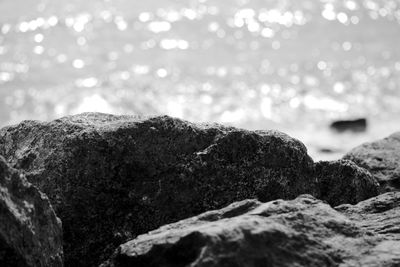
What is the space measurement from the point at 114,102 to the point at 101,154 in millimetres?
13441

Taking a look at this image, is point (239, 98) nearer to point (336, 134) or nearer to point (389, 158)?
point (336, 134)

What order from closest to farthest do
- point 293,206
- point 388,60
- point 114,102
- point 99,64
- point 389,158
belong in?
1. point 293,206
2. point 389,158
3. point 114,102
4. point 99,64
5. point 388,60

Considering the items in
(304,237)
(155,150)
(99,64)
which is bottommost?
(304,237)

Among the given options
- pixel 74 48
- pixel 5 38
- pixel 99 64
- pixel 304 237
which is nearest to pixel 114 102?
pixel 99 64

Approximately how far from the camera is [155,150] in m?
4.58

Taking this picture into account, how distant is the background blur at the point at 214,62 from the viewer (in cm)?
1766

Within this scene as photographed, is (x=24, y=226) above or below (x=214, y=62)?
below

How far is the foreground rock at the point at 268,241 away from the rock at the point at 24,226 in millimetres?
395

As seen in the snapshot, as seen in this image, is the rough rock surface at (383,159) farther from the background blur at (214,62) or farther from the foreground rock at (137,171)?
the background blur at (214,62)

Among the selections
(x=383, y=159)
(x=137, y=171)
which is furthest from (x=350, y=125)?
(x=137, y=171)

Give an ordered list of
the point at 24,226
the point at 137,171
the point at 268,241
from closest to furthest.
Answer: the point at 268,241, the point at 24,226, the point at 137,171

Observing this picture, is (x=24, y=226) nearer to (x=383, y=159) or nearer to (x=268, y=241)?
(x=268, y=241)

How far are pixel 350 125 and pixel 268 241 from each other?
1372 centimetres

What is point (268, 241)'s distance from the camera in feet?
11.0
